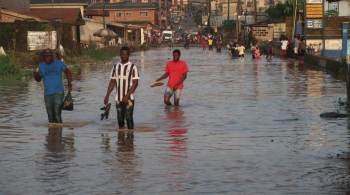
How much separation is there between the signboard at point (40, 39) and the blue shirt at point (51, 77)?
98.2 feet

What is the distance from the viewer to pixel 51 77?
645 inches

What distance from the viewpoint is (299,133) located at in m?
15.7

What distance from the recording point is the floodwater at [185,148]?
1032 cm

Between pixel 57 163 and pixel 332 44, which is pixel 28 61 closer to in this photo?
pixel 332 44

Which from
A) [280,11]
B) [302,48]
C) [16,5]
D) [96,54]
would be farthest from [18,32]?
[280,11]

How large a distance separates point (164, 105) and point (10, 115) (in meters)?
4.01

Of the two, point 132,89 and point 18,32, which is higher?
point 132,89

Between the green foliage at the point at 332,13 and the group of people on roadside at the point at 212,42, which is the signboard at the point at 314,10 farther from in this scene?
the group of people on roadside at the point at 212,42

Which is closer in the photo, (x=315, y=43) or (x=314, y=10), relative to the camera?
(x=314, y=10)

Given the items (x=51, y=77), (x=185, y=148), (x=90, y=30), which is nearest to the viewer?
(x=185, y=148)

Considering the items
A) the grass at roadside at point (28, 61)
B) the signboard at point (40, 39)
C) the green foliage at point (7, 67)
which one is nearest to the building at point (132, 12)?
the grass at roadside at point (28, 61)

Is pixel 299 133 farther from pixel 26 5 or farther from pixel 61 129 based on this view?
pixel 26 5

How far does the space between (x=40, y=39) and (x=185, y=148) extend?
3366cm

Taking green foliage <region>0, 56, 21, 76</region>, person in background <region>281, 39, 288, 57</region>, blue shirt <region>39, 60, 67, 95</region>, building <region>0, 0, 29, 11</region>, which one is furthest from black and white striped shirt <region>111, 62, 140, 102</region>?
building <region>0, 0, 29, 11</region>
